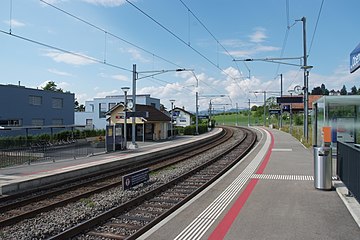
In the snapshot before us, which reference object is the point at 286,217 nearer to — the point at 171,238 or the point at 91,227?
the point at 171,238

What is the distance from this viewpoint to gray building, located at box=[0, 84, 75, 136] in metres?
37.2

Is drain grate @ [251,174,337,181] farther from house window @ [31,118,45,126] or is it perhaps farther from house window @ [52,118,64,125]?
house window @ [52,118,64,125]

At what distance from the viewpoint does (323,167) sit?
32.4ft

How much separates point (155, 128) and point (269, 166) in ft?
94.3

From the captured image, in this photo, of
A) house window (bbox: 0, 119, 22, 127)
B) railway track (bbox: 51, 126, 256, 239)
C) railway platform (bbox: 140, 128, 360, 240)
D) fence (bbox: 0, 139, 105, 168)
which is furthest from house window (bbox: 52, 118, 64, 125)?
railway platform (bbox: 140, 128, 360, 240)

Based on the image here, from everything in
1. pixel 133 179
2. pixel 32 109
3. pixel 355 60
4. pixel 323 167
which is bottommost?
pixel 133 179

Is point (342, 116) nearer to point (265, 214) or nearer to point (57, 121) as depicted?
point (265, 214)

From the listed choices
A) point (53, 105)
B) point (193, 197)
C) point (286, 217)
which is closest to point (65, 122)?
point (53, 105)

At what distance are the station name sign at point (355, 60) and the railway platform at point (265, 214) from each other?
3.03m

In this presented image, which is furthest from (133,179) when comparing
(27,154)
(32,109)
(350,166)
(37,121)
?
(37,121)

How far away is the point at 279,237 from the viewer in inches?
241

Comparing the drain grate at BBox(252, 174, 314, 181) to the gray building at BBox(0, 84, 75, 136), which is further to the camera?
the gray building at BBox(0, 84, 75, 136)

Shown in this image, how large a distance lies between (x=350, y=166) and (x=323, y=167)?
161cm

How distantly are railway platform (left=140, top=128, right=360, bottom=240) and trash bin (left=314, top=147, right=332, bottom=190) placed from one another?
26cm
